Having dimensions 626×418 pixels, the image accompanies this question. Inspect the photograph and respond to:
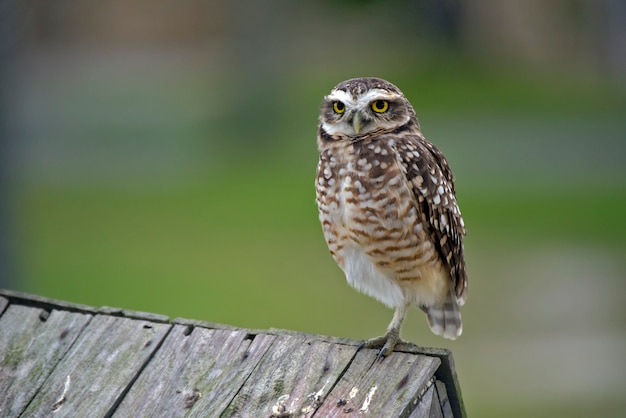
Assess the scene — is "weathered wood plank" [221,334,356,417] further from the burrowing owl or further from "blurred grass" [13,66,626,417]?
"blurred grass" [13,66,626,417]

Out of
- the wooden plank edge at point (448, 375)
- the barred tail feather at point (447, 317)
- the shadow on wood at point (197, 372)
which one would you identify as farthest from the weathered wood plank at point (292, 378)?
the barred tail feather at point (447, 317)

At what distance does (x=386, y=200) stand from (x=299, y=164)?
15420 millimetres

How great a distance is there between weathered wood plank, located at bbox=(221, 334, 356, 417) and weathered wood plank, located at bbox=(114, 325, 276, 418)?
0.16 ft

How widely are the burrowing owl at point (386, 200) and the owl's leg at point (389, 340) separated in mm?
14

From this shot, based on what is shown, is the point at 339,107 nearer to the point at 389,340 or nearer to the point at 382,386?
the point at 389,340

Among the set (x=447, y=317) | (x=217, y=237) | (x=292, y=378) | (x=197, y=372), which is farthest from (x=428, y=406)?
(x=217, y=237)

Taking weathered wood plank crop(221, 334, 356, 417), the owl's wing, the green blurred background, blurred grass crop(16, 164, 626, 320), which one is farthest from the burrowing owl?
blurred grass crop(16, 164, 626, 320)

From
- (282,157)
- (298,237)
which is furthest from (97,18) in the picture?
(298,237)

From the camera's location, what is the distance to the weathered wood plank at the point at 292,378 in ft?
12.9

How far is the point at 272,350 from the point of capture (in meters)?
4.14

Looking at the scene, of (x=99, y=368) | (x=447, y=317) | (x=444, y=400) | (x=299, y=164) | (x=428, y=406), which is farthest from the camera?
(x=299, y=164)

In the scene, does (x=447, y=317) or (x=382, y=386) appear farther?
(x=447, y=317)

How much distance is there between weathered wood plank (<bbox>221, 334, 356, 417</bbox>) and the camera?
12.9ft

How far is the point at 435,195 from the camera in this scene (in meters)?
5.04
